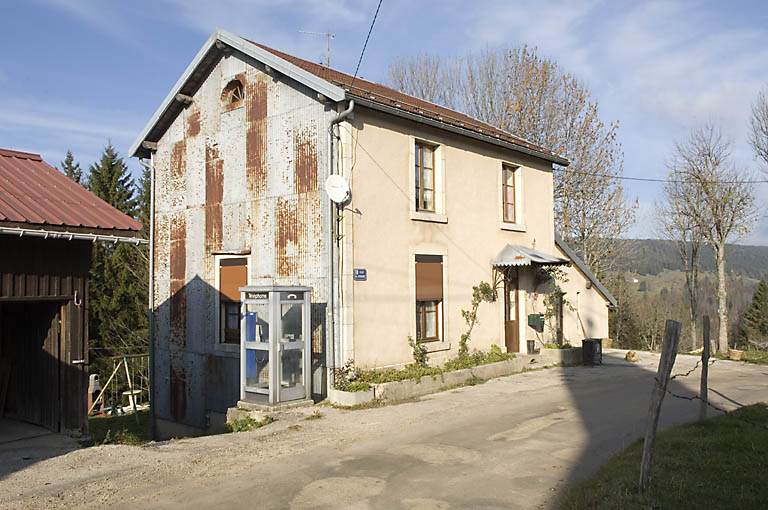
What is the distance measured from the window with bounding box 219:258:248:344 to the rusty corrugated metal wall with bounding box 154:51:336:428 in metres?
0.26

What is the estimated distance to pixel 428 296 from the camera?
14102 millimetres

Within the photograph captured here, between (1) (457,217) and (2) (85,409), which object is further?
(1) (457,217)

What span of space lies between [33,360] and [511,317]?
465 inches

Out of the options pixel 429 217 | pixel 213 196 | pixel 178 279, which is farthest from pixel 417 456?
pixel 178 279

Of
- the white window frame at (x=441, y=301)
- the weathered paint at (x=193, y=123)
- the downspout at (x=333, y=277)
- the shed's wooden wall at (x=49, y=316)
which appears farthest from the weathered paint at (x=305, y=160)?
the shed's wooden wall at (x=49, y=316)

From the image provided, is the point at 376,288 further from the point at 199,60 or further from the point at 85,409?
the point at 199,60

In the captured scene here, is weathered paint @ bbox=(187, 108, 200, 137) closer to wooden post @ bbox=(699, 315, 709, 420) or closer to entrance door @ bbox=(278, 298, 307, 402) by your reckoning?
entrance door @ bbox=(278, 298, 307, 402)

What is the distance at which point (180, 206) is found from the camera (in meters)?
15.9

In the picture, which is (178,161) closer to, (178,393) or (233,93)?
(233,93)

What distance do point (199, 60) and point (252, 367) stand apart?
788cm

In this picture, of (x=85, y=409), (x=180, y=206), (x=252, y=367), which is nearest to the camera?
(x=85, y=409)

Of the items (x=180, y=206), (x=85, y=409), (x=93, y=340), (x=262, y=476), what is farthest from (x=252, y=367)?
(x=93, y=340)

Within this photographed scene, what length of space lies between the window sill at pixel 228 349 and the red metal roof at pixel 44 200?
5.44 meters

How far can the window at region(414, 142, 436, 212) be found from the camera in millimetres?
14320
